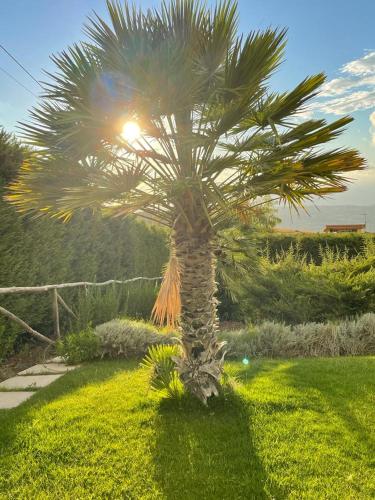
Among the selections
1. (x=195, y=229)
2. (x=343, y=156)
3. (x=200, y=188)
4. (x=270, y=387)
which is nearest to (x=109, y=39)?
(x=200, y=188)

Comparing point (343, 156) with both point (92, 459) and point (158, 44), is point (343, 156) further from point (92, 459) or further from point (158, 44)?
point (92, 459)

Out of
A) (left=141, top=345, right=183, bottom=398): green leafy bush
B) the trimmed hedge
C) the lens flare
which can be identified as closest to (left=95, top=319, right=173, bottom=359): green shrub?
A: (left=141, top=345, right=183, bottom=398): green leafy bush

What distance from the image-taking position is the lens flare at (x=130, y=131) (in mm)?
3221

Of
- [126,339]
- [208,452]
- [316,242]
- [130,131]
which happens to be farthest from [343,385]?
[316,242]

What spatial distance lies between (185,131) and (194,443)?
8.46 ft

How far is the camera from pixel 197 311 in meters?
3.49

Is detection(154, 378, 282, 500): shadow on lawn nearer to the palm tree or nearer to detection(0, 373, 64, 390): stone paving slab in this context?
the palm tree

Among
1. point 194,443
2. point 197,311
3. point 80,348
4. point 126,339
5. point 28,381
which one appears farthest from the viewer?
point 126,339

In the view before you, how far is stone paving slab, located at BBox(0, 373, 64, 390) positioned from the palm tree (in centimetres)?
196

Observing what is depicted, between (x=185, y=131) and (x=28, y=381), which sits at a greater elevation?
(x=185, y=131)

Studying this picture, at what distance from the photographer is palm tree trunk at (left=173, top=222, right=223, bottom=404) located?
11.4ft

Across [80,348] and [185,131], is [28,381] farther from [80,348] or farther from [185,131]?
[185,131]

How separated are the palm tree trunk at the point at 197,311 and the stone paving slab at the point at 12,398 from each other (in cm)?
175

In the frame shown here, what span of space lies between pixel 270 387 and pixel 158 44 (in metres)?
3.44
